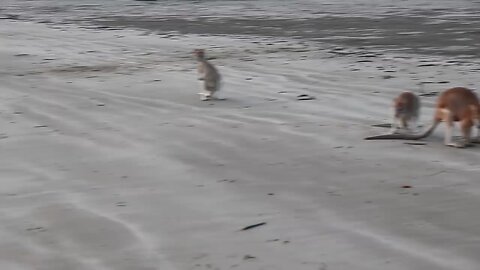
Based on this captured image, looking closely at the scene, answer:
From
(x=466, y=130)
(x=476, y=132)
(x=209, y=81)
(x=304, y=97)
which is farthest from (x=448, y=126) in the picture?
(x=209, y=81)

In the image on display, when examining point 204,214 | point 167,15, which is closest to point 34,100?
point 204,214

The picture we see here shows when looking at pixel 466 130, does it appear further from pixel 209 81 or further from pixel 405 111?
pixel 209 81

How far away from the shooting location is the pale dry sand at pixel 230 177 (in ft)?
13.7

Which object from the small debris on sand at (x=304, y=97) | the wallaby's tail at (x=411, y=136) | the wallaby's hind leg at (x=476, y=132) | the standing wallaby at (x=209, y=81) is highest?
the wallaby's hind leg at (x=476, y=132)

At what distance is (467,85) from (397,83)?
27.2 inches

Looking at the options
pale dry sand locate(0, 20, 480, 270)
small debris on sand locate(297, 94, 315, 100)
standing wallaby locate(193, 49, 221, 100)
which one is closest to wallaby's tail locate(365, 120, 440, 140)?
pale dry sand locate(0, 20, 480, 270)

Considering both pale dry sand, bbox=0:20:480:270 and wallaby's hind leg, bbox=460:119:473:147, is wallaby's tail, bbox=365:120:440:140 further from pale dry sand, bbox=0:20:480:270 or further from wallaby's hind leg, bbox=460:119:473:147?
wallaby's hind leg, bbox=460:119:473:147

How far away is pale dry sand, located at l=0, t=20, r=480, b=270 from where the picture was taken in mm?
4188

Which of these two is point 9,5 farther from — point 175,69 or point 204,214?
point 204,214

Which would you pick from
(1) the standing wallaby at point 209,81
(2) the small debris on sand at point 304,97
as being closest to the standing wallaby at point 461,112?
(2) the small debris on sand at point 304,97

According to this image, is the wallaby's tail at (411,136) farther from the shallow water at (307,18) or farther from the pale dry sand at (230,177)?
the shallow water at (307,18)

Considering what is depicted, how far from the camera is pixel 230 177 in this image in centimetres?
556

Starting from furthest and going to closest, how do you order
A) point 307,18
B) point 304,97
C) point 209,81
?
point 307,18 → point 304,97 → point 209,81

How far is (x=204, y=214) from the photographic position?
477cm
